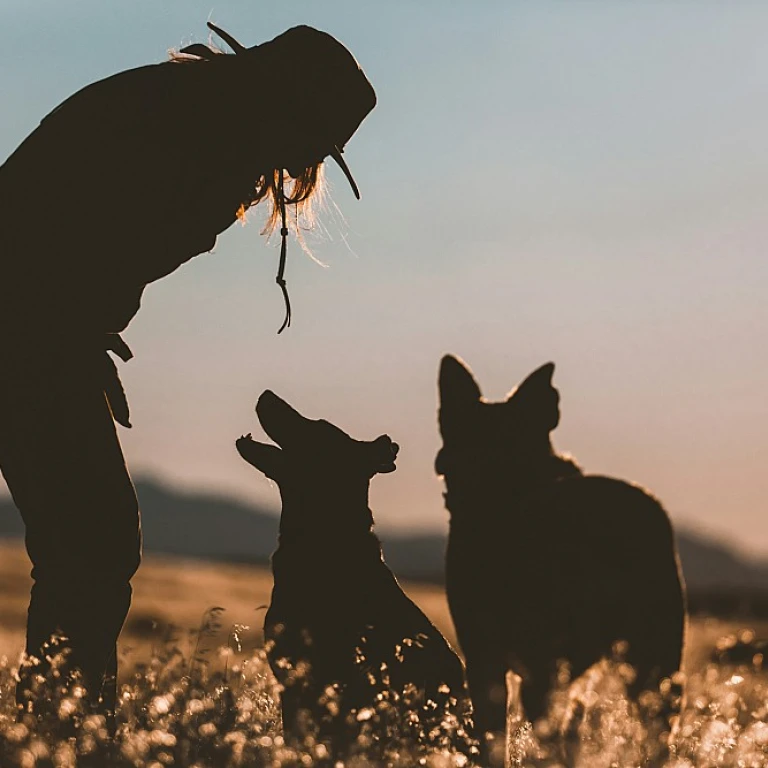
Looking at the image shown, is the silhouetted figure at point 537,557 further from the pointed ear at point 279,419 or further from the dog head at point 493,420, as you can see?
the pointed ear at point 279,419

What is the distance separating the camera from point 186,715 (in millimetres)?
5324

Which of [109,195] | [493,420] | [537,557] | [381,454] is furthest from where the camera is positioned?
[381,454]

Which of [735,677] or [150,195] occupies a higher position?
[150,195]

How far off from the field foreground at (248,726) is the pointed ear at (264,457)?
79 cm

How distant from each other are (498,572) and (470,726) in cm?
77

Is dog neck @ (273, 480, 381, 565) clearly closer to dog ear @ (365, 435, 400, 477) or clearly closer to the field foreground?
dog ear @ (365, 435, 400, 477)

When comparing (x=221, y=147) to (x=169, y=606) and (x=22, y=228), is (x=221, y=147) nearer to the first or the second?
(x=22, y=228)

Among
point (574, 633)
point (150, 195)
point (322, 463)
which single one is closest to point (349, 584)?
point (322, 463)

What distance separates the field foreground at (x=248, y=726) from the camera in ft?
15.8

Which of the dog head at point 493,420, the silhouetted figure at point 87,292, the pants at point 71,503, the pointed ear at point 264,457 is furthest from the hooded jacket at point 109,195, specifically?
the dog head at point 493,420

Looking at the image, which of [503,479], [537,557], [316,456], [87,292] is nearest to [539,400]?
[503,479]

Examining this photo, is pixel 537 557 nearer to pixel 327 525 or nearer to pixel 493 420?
pixel 493 420

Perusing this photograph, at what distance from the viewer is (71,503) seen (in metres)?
6.05

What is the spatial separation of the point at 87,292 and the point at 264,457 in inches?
57.4
